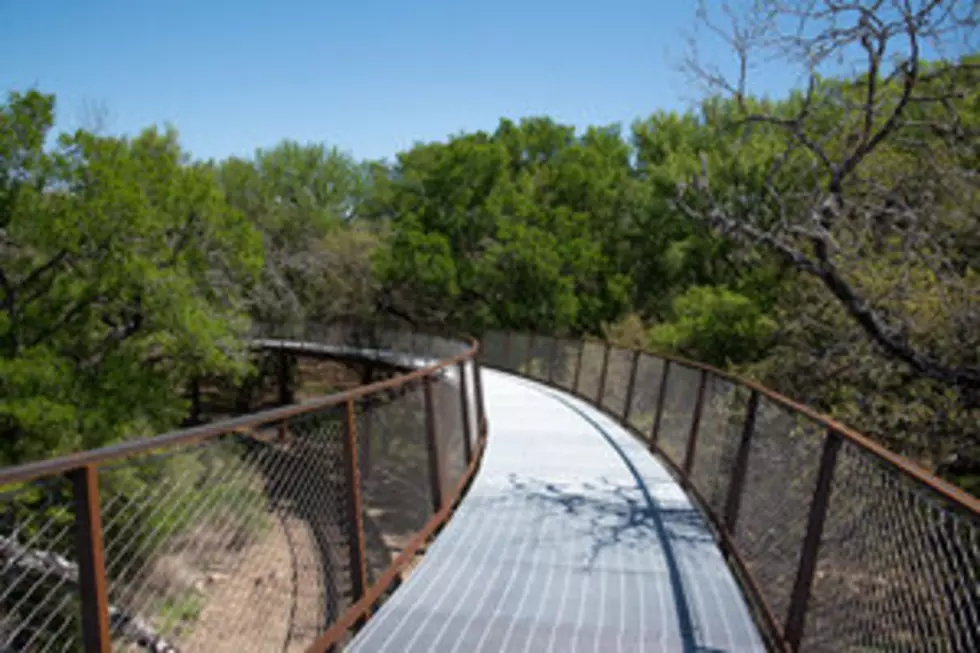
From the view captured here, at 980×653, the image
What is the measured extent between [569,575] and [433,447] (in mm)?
1440

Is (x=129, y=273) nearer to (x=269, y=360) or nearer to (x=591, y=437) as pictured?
(x=591, y=437)

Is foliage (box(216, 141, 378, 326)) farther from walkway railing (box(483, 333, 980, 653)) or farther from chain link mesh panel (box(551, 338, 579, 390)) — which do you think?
walkway railing (box(483, 333, 980, 653))

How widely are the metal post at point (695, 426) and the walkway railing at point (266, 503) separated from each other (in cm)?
232

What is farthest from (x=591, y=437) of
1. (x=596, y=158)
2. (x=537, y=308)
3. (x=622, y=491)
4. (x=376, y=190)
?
(x=376, y=190)

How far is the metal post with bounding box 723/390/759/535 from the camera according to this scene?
523 centimetres

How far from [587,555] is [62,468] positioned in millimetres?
4207

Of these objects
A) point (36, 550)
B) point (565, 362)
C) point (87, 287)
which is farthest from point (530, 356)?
point (36, 550)

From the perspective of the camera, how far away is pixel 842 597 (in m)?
3.70

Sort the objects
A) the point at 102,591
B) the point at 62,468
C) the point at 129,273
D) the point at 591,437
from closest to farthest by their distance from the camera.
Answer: the point at 62,468
the point at 102,591
the point at 591,437
the point at 129,273

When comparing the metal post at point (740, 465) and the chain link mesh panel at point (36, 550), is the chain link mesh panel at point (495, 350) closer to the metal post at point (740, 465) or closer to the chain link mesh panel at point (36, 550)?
the chain link mesh panel at point (36, 550)

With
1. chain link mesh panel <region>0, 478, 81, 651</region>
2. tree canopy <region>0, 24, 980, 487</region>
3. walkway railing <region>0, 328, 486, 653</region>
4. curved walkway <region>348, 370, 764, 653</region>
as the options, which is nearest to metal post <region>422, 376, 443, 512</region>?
walkway railing <region>0, 328, 486, 653</region>

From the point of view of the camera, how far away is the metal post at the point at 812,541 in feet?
11.6

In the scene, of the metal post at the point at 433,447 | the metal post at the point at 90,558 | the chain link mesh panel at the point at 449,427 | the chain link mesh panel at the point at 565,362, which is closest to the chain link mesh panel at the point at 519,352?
the chain link mesh panel at the point at 565,362

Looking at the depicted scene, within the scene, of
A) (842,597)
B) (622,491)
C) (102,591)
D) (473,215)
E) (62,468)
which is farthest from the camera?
(473,215)
